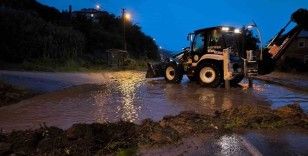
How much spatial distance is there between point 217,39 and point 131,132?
47.5 ft

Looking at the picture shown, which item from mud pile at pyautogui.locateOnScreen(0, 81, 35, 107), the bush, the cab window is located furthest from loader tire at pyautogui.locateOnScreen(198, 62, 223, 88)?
the bush

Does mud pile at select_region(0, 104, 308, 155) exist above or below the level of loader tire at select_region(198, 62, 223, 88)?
below

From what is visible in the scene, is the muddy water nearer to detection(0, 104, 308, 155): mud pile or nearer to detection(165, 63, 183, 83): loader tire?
detection(0, 104, 308, 155): mud pile

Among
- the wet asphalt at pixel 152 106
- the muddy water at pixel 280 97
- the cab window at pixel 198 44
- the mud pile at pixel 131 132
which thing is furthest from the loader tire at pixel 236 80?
the mud pile at pixel 131 132

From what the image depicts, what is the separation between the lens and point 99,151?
9164 mm

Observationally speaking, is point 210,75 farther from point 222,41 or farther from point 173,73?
point 173,73

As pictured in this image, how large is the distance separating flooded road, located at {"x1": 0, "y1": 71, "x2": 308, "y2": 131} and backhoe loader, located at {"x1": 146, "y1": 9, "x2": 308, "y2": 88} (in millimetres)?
818

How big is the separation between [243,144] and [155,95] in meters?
10.4

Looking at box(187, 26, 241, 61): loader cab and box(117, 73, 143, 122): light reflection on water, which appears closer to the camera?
box(117, 73, 143, 122): light reflection on water

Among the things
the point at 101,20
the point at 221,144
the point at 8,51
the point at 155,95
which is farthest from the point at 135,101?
the point at 101,20

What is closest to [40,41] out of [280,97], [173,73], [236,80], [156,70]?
[156,70]

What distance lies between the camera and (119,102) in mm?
17500

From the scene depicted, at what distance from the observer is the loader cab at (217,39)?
2416 centimetres

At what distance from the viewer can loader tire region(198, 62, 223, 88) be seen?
23531 mm
